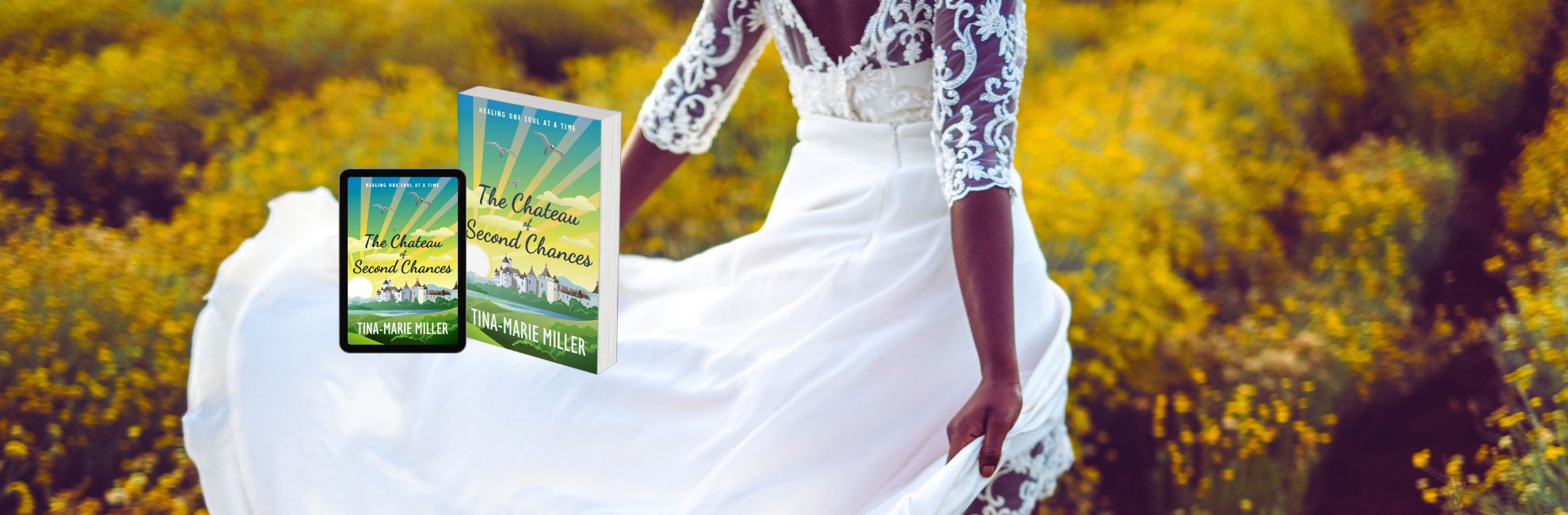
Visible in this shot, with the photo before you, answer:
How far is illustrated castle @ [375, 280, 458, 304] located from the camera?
1.36m

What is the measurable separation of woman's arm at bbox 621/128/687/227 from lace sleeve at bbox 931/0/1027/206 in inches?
22.5

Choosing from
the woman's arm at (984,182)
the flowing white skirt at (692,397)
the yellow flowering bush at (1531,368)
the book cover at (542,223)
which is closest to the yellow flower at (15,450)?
the flowing white skirt at (692,397)

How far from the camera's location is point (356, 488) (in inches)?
66.6

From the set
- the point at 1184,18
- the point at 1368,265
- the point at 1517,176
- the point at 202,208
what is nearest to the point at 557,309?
the point at 202,208

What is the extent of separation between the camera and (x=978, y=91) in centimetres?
154

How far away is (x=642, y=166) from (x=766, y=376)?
1.60 feet

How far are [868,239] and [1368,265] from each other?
7.88 ft

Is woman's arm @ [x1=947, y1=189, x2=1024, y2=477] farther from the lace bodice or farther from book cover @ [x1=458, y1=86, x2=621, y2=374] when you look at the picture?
book cover @ [x1=458, y1=86, x2=621, y2=374]

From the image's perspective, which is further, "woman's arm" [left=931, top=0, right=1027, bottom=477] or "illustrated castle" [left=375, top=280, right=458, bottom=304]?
"woman's arm" [left=931, top=0, right=1027, bottom=477]

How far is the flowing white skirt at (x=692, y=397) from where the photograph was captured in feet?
5.39

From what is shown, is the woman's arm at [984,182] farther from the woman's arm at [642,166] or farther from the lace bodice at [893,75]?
the woman's arm at [642,166]

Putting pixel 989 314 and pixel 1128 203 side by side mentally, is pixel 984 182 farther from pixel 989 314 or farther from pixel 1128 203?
pixel 1128 203

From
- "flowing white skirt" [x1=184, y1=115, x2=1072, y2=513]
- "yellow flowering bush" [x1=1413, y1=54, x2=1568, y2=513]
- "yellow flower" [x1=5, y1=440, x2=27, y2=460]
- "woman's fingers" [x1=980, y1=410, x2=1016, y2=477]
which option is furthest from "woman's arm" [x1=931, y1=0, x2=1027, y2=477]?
"yellow flower" [x1=5, y1=440, x2=27, y2=460]

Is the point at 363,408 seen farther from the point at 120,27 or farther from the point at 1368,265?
the point at 120,27
